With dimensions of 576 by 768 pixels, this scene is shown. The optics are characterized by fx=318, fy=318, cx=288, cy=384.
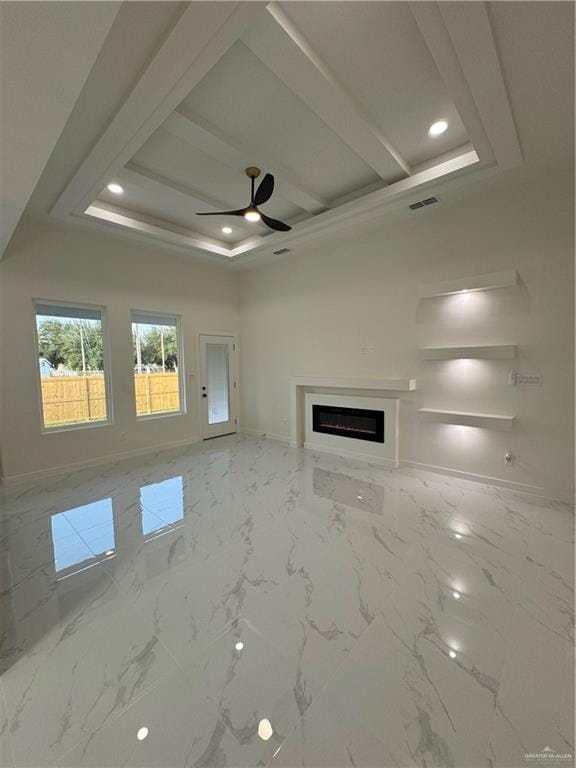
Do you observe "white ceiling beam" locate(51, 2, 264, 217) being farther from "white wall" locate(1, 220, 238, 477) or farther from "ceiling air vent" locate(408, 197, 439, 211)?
"ceiling air vent" locate(408, 197, 439, 211)

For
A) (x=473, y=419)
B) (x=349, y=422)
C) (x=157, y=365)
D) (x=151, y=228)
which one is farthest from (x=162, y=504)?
(x=151, y=228)

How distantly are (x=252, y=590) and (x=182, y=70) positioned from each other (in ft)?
11.3

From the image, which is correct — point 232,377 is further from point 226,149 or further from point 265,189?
point 226,149

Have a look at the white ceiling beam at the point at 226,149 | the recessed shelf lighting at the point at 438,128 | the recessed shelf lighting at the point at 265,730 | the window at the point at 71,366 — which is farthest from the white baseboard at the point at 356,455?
the recessed shelf lighting at the point at 438,128

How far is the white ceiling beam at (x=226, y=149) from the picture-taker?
2740 millimetres

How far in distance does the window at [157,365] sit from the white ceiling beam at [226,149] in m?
2.94

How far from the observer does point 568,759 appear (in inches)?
47.8

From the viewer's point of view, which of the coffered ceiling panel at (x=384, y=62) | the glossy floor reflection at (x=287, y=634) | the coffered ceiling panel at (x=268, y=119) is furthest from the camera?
the coffered ceiling panel at (x=268, y=119)

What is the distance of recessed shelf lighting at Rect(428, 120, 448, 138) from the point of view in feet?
9.23

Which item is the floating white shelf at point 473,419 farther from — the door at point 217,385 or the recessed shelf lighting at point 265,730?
the door at point 217,385

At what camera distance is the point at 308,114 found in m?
2.74

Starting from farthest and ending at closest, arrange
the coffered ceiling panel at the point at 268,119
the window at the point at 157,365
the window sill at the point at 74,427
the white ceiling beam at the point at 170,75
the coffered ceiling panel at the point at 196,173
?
the window at the point at 157,365, the window sill at the point at 74,427, the coffered ceiling panel at the point at 196,173, the coffered ceiling panel at the point at 268,119, the white ceiling beam at the point at 170,75

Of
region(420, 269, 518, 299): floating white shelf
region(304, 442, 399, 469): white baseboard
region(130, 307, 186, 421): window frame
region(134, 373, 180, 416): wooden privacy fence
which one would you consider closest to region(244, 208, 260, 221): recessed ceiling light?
region(420, 269, 518, 299): floating white shelf

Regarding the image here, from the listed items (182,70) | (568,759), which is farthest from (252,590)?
Answer: (182,70)
